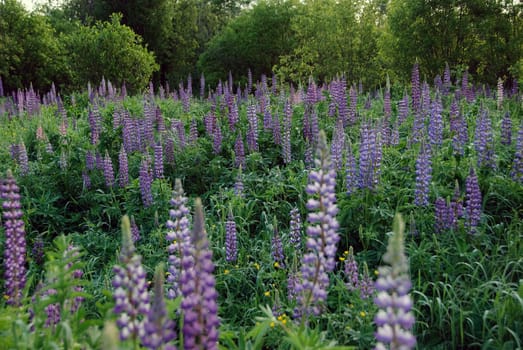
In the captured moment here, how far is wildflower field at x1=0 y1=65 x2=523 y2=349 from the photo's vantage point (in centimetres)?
211

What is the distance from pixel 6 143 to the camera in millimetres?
8406

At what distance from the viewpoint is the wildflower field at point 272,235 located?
2111 mm

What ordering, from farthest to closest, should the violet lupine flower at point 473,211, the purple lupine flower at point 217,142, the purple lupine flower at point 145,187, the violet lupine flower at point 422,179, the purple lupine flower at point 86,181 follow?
the purple lupine flower at point 217,142 < the purple lupine flower at point 86,181 < the purple lupine flower at point 145,187 < the violet lupine flower at point 422,179 < the violet lupine flower at point 473,211

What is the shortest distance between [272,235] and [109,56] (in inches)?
443

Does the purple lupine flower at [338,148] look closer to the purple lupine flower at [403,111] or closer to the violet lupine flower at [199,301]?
the purple lupine flower at [403,111]

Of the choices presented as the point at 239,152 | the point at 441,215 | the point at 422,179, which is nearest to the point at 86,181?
the point at 239,152

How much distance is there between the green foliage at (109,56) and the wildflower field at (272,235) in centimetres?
596

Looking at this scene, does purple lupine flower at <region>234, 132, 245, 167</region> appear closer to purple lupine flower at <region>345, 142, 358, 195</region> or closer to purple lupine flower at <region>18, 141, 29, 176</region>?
purple lupine flower at <region>345, 142, 358, 195</region>

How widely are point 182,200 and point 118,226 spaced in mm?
3676

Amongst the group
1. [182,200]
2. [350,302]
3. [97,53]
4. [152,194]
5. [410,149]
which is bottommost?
[350,302]

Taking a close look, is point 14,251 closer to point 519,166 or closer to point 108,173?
point 108,173

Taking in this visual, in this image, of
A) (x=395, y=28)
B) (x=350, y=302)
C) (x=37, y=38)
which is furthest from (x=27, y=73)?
(x=350, y=302)

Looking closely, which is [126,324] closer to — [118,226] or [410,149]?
[118,226]

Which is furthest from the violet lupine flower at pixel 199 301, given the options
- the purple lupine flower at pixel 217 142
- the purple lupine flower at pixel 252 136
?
the purple lupine flower at pixel 217 142
